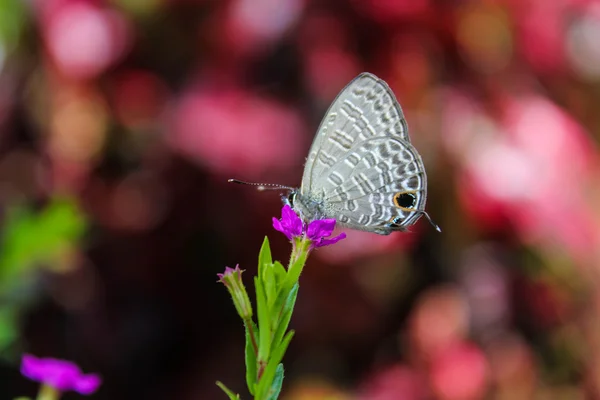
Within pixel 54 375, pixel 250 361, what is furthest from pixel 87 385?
pixel 250 361

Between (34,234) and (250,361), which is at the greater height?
(250,361)

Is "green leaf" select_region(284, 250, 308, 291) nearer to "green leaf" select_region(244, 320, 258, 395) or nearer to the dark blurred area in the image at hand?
"green leaf" select_region(244, 320, 258, 395)

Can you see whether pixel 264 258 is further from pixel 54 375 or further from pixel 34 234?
pixel 34 234

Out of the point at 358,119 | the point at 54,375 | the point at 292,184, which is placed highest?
the point at 358,119

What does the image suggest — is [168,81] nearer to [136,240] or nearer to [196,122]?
[196,122]

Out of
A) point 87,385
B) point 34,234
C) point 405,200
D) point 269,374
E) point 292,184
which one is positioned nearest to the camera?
point 269,374

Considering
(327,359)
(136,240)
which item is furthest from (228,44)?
(327,359)
